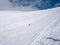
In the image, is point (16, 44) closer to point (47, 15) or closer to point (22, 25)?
point (22, 25)

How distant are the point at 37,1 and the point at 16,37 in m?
1.11

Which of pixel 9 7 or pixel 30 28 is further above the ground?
pixel 9 7

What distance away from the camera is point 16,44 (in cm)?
130

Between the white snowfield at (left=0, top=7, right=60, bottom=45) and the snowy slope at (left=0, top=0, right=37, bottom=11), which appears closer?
the white snowfield at (left=0, top=7, right=60, bottom=45)

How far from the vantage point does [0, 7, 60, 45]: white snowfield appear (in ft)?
4.44

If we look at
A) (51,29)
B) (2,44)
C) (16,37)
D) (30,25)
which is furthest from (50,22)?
(2,44)

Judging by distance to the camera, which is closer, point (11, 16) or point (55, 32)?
point (55, 32)

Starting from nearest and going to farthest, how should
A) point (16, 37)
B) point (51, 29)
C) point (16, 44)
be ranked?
point (16, 44)
point (16, 37)
point (51, 29)

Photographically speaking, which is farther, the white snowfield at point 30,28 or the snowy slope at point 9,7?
the snowy slope at point 9,7

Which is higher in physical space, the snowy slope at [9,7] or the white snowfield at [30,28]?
the snowy slope at [9,7]

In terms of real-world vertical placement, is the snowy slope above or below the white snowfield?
above

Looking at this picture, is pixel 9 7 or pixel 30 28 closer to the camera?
pixel 30 28

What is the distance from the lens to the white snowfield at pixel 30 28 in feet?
4.44

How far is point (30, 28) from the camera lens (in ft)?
5.09
